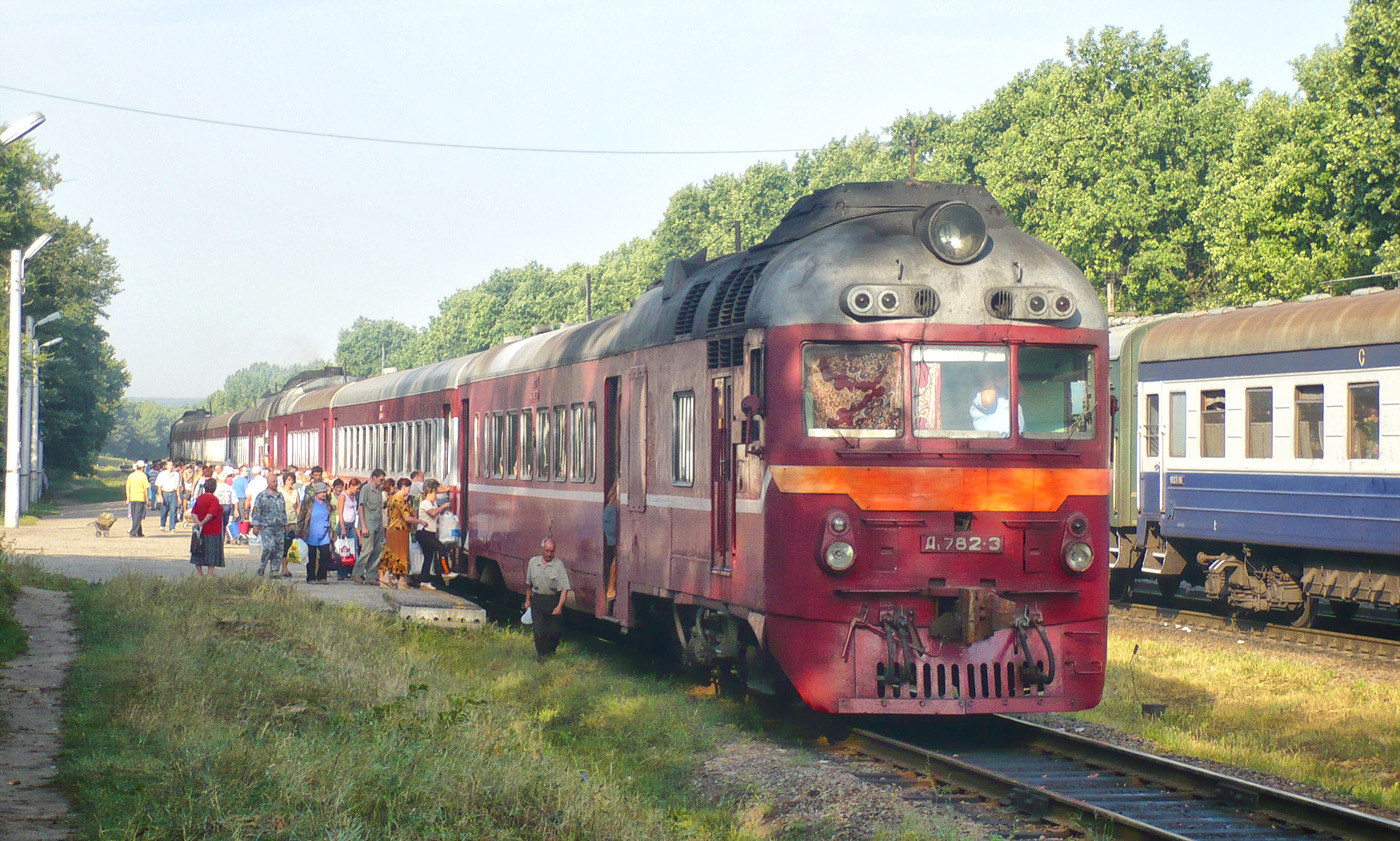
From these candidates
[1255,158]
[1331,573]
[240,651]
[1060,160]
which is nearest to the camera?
[240,651]

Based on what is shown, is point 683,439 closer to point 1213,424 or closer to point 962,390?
point 962,390

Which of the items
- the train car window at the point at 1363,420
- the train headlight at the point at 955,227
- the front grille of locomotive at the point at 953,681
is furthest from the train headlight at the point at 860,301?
the train car window at the point at 1363,420

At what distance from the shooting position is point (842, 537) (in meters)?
10.3

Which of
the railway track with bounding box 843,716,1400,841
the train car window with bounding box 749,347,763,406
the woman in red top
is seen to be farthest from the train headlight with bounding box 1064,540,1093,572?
the woman in red top

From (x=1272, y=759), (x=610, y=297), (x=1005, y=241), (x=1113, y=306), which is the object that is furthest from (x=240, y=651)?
(x=610, y=297)

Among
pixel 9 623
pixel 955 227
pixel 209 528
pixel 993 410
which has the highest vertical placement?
pixel 955 227

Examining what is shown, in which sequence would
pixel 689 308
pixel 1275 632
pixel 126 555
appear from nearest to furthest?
pixel 689 308 → pixel 1275 632 → pixel 126 555

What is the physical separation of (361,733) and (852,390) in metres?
3.82

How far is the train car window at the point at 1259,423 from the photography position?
17.7 metres

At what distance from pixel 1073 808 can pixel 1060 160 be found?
40.8 meters

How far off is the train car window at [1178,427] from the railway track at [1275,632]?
6.48 feet

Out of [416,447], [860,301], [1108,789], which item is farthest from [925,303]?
[416,447]

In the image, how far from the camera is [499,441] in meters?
19.9

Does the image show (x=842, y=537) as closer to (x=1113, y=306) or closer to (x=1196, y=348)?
(x=1196, y=348)
